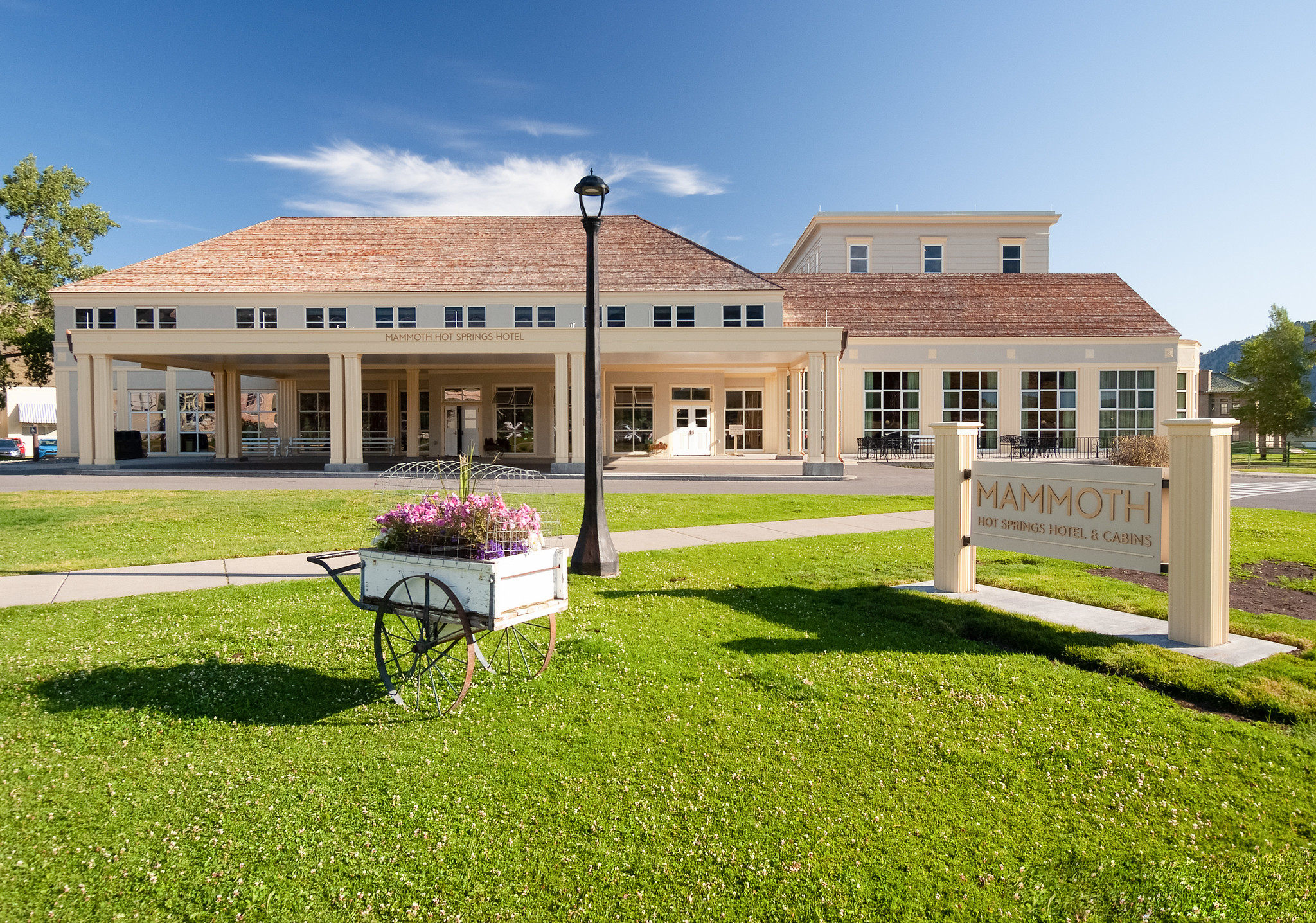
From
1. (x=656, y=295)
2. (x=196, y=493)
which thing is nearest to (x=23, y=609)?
(x=196, y=493)

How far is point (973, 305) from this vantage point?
39.8 meters

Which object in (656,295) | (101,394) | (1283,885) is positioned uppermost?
(656,295)

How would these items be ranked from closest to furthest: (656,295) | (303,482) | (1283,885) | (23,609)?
(1283,885) < (23,609) < (303,482) < (656,295)

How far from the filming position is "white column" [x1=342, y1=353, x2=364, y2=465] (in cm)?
2731

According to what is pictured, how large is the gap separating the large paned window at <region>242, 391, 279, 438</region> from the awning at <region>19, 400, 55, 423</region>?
2961cm

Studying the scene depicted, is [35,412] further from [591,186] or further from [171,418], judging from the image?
[591,186]

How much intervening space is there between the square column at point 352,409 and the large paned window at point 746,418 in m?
18.2

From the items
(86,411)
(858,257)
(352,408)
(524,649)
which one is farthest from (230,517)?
(858,257)

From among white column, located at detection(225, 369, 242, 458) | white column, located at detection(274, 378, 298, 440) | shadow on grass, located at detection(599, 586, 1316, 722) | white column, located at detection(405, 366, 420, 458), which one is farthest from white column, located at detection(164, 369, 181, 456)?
shadow on grass, located at detection(599, 586, 1316, 722)

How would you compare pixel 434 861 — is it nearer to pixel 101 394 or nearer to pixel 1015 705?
pixel 1015 705

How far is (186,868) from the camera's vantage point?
3393 millimetres

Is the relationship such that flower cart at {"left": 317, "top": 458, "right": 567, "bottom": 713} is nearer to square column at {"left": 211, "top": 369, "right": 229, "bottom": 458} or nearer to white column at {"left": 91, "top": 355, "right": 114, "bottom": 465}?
white column at {"left": 91, "top": 355, "right": 114, "bottom": 465}

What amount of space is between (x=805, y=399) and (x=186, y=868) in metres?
36.8

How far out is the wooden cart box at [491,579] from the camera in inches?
195
